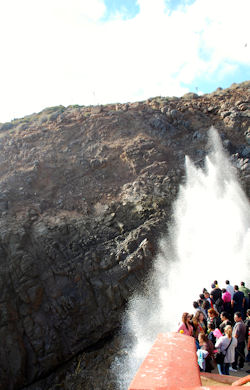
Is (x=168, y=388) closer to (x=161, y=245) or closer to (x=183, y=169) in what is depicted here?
(x=161, y=245)

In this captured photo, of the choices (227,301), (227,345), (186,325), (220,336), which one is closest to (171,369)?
(227,345)

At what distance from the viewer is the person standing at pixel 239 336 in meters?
6.85

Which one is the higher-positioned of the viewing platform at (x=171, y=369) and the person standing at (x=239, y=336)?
the viewing platform at (x=171, y=369)

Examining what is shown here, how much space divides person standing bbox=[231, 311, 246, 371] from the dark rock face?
9834mm

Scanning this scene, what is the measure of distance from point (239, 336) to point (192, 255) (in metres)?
10.7

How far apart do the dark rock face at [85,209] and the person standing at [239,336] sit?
9834 millimetres

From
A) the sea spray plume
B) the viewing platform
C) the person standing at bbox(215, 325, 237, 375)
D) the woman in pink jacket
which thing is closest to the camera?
the viewing platform

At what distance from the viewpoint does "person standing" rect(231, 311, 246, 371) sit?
6848mm

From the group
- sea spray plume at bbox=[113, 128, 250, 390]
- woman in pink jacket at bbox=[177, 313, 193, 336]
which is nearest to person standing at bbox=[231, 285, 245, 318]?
woman in pink jacket at bbox=[177, 313, 193, 336]

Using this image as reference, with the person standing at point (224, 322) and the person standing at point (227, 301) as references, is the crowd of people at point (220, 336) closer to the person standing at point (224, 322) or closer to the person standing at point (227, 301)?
the person standing at point (224, 322)

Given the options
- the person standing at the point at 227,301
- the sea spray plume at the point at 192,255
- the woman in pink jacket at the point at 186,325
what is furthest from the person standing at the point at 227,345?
the sea spray plume at the point at 192,255

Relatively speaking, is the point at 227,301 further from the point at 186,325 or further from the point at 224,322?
the point at 186,325

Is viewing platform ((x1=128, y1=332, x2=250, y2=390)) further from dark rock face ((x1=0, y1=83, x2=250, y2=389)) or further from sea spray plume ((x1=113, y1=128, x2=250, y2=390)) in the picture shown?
dark rock face ((x1=0, y1=83, x2=250, y2=389))

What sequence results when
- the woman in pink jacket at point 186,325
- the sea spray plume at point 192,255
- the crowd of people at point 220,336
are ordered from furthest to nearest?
the sea spray plume at point 192,255 < the woman in pink jacket at point 186,325 < the crowd of people at point 220,336
